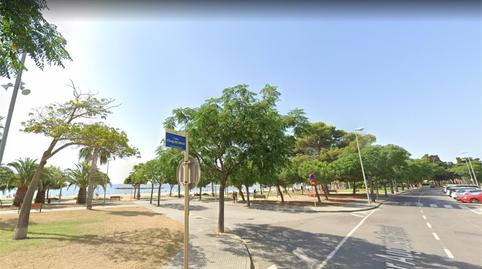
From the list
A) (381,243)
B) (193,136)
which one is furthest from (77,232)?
(381,243)

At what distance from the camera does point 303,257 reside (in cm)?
864

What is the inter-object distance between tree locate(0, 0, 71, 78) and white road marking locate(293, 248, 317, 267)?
8.65 m

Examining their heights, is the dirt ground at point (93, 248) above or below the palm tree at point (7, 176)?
below

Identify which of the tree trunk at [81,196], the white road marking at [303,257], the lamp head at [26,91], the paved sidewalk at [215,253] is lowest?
the white road marking at [303,257]

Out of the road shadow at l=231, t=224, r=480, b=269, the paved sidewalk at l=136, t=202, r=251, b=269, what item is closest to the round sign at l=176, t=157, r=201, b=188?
the paved sidewalk at l=136, t=202, r=251, b=269

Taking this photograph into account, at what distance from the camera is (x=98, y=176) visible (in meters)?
34.2

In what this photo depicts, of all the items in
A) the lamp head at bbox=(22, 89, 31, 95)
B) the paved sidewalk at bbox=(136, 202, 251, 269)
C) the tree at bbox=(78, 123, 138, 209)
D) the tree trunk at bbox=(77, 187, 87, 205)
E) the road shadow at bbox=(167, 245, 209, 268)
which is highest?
the lamp head at bbox=(22, 89, 31, 95)

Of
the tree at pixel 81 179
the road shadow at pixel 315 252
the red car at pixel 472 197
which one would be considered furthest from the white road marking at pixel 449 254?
the tree at pixel 81 179

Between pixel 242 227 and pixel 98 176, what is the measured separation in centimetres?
2795

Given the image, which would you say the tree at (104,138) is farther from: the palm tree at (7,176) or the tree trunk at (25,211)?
the palm tree at (7,176)

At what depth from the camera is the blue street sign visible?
18.1 feet

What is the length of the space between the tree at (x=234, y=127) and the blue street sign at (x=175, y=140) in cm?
525

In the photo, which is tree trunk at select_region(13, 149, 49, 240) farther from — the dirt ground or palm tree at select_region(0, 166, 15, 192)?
palm tree at select_region(0, 166, 15, 192)

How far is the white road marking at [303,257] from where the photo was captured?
26.4ft
